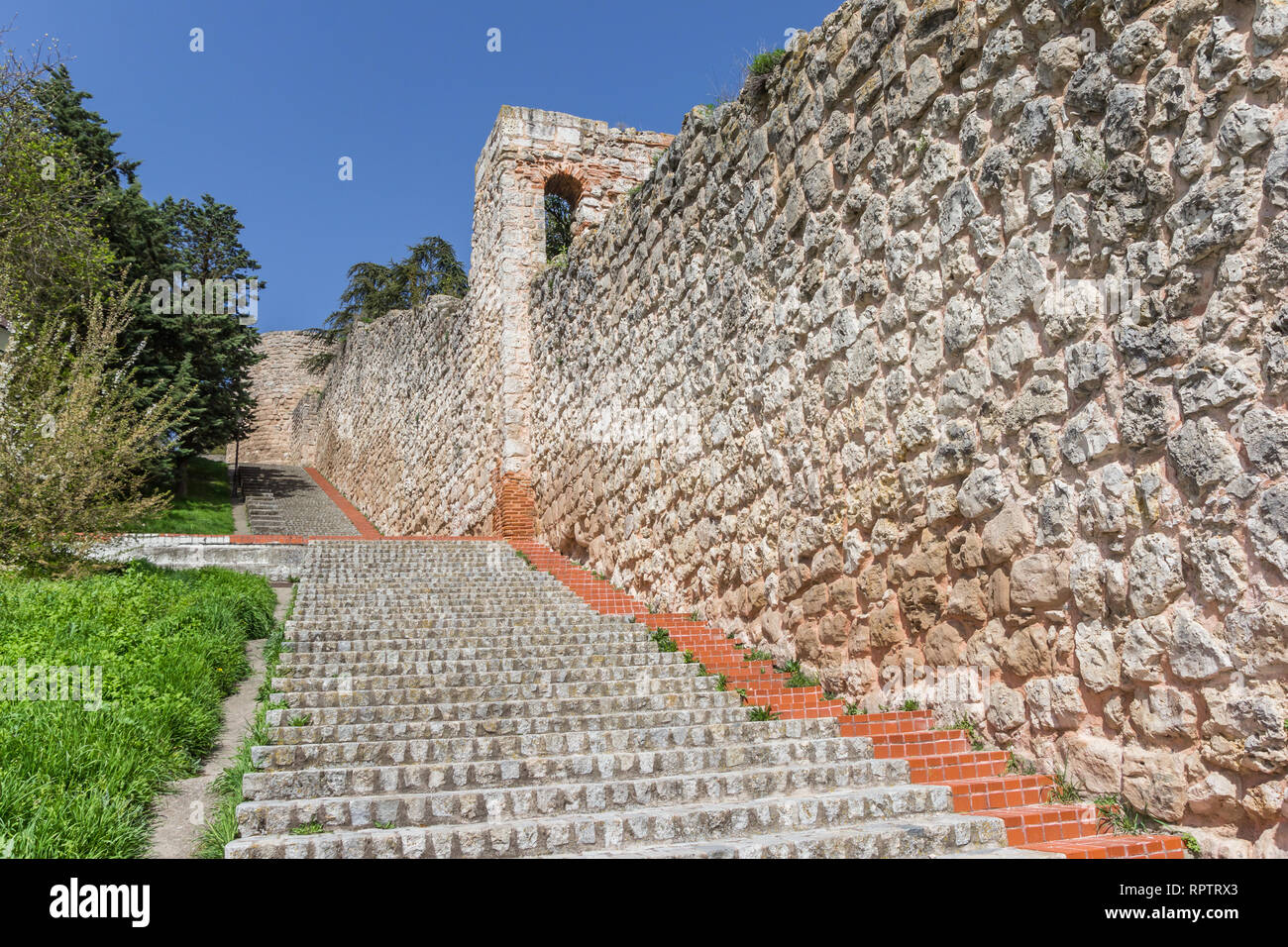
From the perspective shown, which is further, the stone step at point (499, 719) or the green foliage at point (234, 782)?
the stone step at point (499, 719)

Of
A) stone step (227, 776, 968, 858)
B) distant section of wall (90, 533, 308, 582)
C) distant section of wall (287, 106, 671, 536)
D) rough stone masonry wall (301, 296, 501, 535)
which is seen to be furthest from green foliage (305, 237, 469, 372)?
stone step (227, 776, 968, 858)

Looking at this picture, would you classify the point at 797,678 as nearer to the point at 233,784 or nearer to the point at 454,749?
the point at 454,749

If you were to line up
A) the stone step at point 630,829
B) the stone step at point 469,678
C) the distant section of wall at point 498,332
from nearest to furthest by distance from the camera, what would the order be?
the stone step at point 630,829 < the stone step at point 469,678 < the distant section of wall at point 498,332

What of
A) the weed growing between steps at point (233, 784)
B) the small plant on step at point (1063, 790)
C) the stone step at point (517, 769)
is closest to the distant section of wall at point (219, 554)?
the weed growing between steps at point (233, 784)

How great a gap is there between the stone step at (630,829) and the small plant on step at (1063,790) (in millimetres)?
392

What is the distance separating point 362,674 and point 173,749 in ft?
4.41

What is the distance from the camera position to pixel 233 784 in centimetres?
404

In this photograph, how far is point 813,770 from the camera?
437 cm

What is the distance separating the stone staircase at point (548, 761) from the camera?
3.56 m

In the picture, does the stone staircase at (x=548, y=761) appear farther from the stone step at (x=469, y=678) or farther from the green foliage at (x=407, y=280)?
the green foliage at (x=407, y=280)

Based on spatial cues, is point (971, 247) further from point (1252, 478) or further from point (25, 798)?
point (25, 798)

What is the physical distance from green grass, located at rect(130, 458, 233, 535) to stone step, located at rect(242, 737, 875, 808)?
844 centimetres

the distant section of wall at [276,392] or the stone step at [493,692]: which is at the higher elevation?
the distant section of wall at [276,392]
